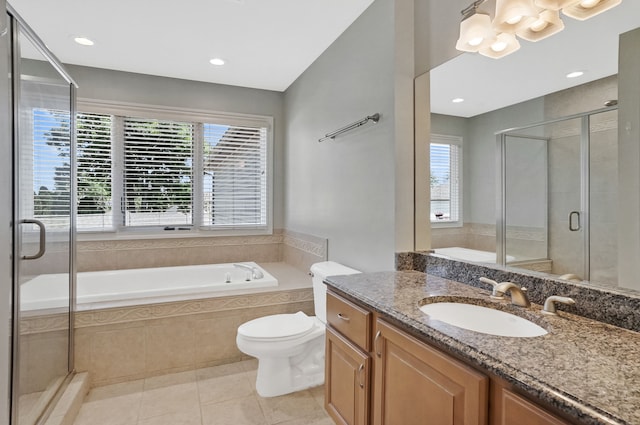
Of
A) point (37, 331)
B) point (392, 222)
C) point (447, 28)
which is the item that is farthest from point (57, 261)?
point (447, 28)

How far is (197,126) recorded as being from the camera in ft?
12.4

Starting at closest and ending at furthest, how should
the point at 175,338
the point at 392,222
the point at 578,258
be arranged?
the point at 578,258
the point at 392,222
the point at 175,338

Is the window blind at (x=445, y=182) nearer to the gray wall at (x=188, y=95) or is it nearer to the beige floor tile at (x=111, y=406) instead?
the beige floor tile at (x=111, y=406)

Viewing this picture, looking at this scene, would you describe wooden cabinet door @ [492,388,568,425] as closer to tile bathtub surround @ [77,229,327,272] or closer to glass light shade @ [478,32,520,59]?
glass light shade @ [478,32,520,59]

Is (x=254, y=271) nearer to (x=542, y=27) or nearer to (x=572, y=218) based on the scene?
(x=572, y=218)

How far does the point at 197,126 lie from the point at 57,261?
212cm

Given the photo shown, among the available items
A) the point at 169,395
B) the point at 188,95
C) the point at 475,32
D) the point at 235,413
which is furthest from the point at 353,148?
the point at 188,95

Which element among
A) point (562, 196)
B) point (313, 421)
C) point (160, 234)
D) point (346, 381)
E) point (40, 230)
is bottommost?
point (313, 421)

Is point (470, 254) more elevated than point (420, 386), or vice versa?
point (470, 254)

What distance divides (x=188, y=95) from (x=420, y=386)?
3.62 meters

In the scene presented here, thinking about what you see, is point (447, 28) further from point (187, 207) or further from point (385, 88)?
point (187, 207)

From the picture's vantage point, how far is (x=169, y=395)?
7.39ft

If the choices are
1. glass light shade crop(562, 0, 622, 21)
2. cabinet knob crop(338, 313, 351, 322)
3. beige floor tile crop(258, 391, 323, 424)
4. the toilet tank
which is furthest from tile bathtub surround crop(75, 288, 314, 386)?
glass light shade crop(562, 0, 622, 21)

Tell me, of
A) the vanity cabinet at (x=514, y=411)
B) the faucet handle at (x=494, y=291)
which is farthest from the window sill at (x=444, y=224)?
the vanity cabinet at (x=514, y=411)
